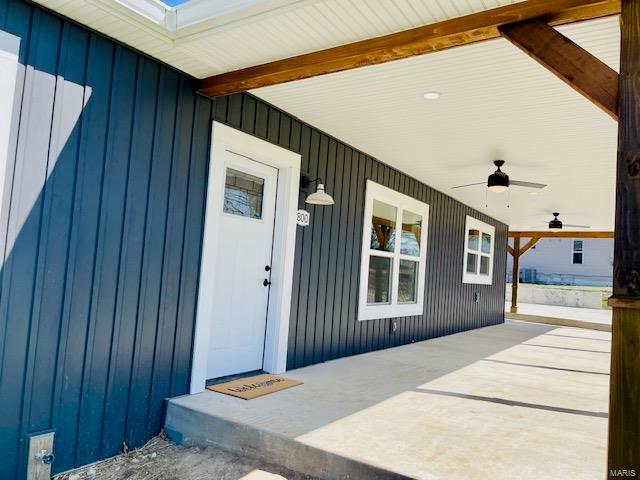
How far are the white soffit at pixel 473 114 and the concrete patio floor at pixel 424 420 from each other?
2.34 meters

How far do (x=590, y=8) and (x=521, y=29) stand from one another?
284 millimetres

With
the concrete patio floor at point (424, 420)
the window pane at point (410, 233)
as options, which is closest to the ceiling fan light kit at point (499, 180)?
the window pane at point (410, 233)

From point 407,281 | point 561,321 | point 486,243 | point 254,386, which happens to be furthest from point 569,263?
point 254,386

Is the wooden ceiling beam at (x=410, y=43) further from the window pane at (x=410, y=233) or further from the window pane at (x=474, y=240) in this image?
the window pane at (x=474, y=240)

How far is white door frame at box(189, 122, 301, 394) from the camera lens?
3521 mm

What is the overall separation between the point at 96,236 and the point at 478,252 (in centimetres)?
840

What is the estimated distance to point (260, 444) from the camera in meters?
2.84

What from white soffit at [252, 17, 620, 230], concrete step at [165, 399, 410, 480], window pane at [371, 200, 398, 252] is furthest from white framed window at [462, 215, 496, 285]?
concrete step at [165, 399, 410, 480]

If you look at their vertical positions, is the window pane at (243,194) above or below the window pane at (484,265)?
above

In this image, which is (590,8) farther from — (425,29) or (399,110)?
(399,110)

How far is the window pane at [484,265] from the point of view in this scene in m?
10.2

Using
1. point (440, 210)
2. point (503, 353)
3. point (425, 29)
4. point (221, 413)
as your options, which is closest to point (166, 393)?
point (221, 413)

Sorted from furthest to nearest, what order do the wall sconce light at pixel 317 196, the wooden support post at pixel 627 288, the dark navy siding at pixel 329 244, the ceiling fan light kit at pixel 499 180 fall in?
the ceiling fan light kit at pixel 499 180
the wall sconce light at pixel 317 196
the dark navy siding at pixel 329 244
the wooden support post at pixel 627 288

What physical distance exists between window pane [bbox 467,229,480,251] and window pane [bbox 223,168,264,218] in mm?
6097
